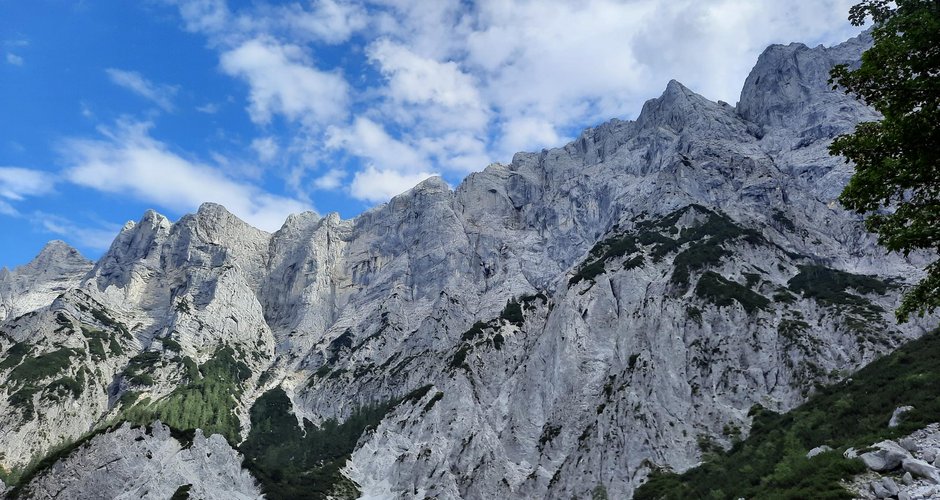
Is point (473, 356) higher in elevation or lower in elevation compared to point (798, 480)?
higher

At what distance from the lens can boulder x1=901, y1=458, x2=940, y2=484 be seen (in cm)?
2559

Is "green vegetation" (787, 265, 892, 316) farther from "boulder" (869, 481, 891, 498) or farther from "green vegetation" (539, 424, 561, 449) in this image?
"boulder" (869, 481, 891, 498)

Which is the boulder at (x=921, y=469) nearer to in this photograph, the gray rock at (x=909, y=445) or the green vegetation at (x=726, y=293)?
the gray rock at (x=909, y=445)

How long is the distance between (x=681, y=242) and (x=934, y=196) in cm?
17399

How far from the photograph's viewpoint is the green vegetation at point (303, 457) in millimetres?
137750

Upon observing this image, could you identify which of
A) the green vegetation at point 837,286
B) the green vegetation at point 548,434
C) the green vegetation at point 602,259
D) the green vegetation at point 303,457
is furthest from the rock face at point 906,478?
the green vegetation at point 602,259

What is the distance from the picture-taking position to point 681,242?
183625 mm

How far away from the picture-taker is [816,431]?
258 feet

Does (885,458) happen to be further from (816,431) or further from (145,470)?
(145,470)

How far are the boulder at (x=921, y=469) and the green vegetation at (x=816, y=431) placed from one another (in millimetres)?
6947

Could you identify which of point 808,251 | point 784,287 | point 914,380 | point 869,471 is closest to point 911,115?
point 869,471

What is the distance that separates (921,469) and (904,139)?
1883cm

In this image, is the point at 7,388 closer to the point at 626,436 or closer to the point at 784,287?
the point at 626,436

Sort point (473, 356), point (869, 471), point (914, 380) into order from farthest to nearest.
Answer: point (473, 356)
point (914, 380)
point (869, 471)
